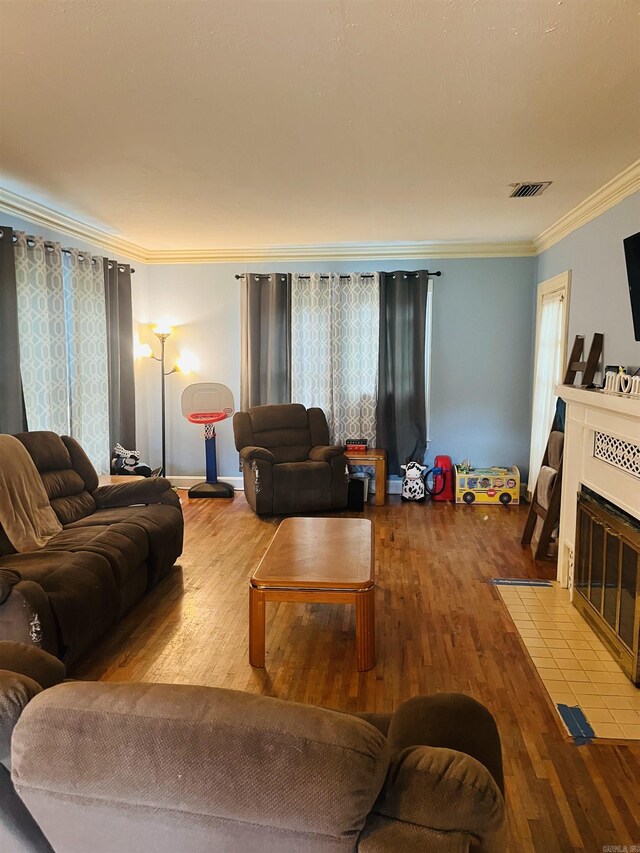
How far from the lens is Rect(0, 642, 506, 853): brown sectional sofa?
86cm

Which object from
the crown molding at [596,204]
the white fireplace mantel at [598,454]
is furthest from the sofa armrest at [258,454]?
the crown molding at [596,204]

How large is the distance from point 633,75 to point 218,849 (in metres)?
2.64

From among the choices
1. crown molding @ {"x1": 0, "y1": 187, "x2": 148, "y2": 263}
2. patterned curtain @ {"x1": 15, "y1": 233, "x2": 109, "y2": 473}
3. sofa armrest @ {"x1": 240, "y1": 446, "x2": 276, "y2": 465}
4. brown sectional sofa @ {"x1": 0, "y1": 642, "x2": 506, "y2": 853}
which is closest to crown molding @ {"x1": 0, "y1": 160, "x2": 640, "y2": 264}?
crown molding @ {"x1": 0, "y1": 187, "x2": 148, "y2": 263}

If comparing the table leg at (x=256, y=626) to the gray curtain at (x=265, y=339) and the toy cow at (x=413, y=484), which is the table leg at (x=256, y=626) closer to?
the toy cow at (x=413, y=484)

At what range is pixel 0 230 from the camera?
146 inches

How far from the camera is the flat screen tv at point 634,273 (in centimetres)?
306

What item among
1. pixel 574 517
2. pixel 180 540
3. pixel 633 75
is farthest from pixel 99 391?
pixel 633 75

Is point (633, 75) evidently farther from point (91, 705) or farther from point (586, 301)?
point (91, 705)

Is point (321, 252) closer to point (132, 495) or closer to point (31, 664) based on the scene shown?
point (132, 495)

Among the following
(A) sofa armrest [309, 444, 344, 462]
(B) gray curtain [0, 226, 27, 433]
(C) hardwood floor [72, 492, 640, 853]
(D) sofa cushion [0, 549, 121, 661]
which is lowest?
(C) hardwood floor [72, 492, 640, 853]

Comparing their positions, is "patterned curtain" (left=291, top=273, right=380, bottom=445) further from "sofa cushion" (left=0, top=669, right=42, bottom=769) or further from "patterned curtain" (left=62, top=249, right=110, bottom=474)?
"sofa cushion" (left=0, top=669, right=42, bottom=769)

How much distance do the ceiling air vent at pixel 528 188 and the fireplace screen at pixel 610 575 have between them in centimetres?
184

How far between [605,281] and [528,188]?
766mm

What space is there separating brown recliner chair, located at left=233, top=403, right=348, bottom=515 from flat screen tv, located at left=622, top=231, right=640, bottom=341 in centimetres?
276
